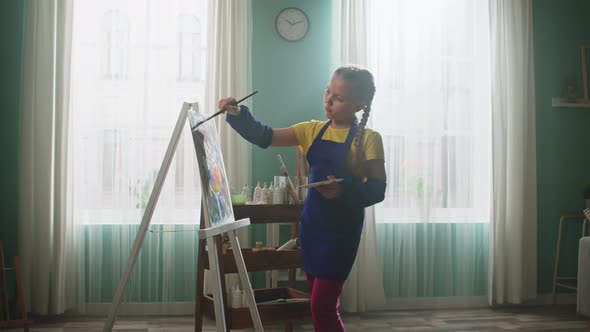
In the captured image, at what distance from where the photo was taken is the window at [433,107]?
4246 millimetres

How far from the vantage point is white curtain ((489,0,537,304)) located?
4.30 metres

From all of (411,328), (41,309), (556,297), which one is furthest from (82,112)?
(556,297)

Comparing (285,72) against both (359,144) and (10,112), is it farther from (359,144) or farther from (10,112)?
(359,144)

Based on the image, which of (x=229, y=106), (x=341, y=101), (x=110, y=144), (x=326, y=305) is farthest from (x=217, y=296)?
(x=110, y=144)

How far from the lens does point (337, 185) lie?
1.97 m

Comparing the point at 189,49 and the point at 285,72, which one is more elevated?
the point at 189,49

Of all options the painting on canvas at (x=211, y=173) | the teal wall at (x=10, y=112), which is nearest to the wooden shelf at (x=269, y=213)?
the painting on canvas at (x=211, y=173)

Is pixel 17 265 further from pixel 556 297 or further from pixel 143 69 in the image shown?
pixel 556 297

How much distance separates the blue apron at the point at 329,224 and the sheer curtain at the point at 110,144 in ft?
6.27

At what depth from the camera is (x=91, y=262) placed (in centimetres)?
388

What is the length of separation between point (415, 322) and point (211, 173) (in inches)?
82.6

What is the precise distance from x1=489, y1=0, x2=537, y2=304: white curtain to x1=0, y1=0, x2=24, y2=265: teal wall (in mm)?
3182

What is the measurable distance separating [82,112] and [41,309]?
124cm

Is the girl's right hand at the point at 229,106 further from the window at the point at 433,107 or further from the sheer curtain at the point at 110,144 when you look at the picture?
the window at the point at 433,107
